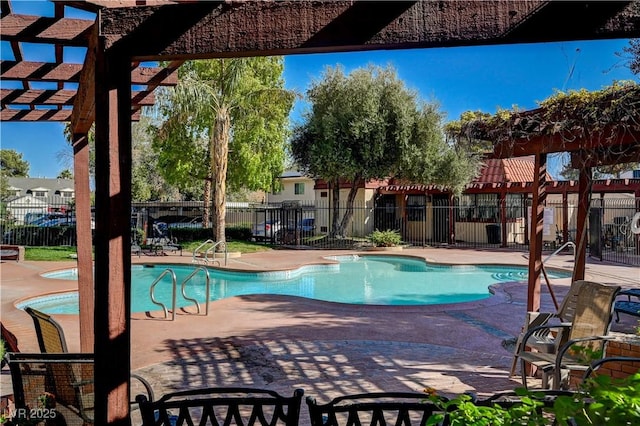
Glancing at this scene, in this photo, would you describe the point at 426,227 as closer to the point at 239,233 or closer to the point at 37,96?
the point at 239,233

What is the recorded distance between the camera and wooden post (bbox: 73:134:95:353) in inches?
150

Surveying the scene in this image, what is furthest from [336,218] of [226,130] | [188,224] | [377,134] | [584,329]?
[584,329]

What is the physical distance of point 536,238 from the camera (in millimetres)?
4910

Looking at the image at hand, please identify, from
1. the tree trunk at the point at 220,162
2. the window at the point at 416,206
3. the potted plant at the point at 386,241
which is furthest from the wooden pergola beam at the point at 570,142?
the window at the point at 416,206

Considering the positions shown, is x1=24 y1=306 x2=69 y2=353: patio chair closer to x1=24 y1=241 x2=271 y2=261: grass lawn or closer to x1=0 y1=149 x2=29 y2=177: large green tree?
x1=24 y1=241 x2=271 y2=261: grass lawn

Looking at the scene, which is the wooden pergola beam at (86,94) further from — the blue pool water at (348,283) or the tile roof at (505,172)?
the tile roof at (505,172)

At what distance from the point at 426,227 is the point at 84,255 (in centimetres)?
1981

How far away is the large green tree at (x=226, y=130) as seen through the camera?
667 inches

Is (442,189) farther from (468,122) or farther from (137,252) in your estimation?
(468,122)

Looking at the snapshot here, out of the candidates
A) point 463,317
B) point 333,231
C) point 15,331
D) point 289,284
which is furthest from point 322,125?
point 15,331

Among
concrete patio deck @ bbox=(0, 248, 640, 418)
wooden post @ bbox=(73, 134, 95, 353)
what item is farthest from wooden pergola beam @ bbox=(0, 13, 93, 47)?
concrete patio deck @ bbox=(0, 248, 640, 418)

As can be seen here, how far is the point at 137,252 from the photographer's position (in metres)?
15.1

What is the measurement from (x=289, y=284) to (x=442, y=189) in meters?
9.85

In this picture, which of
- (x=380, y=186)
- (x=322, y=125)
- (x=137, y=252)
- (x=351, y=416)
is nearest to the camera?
(x=351, y=416)
